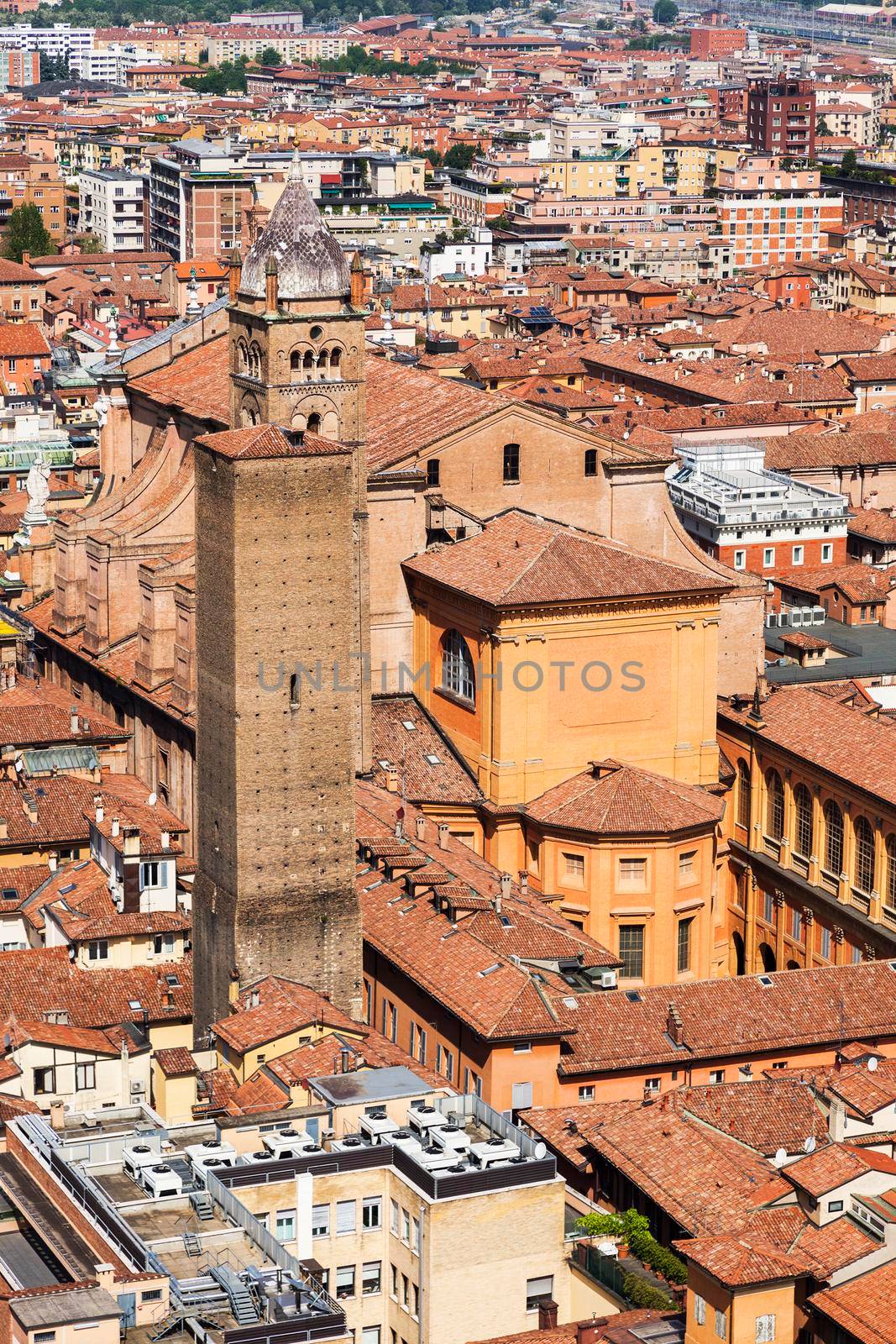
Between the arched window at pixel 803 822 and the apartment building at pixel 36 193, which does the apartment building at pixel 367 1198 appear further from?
the apartment building at pixel 36 193

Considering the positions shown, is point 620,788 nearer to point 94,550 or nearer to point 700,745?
point 700,745

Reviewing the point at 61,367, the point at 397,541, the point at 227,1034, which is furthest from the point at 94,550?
the point at 61,367

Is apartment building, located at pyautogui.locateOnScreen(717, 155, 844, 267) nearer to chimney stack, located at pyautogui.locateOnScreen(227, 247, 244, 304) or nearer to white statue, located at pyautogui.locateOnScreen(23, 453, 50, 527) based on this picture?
white statue, located at pyautogui.locateOnScreen(23, 453, 50, 527)

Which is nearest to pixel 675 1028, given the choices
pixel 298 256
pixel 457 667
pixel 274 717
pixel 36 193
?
→ pixel 274 717

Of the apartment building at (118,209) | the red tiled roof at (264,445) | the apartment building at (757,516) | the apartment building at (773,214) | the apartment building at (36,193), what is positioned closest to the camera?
the red tiled roof at (264,445)

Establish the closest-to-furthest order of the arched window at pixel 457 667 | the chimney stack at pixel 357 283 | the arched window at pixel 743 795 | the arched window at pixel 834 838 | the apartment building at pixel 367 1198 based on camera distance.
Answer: the apartment building at pixel 367 1198, the arched window at pixel 834 838, the chimney stack at pixel 357 283, the arched window at pixel 457 667, the arched window at pixel 743 795

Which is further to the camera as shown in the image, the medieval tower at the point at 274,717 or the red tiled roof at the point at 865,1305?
the medieval tower at the point at 274,717

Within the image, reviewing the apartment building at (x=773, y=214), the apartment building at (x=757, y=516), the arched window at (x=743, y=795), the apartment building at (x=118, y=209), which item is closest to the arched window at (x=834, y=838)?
the arched window at (x=743, y=795)
